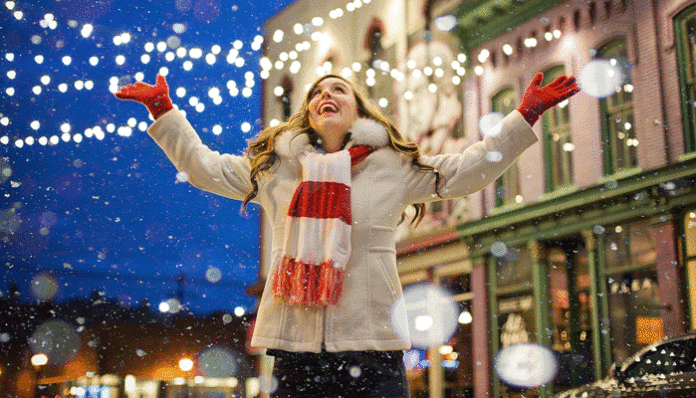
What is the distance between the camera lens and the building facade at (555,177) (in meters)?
9.64

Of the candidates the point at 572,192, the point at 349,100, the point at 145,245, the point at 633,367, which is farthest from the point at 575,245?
the point at 145,245

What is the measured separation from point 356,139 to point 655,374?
3.79 meters

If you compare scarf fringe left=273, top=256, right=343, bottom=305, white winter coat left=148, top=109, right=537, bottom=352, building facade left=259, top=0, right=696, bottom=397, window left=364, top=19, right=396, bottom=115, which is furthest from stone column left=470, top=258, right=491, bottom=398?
scarf fringe left=273, top=256, right=343, bottom=305

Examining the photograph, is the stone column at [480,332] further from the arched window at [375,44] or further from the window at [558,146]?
the arched window at [375,44]

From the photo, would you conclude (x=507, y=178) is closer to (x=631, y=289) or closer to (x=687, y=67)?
(x=631, y=289)

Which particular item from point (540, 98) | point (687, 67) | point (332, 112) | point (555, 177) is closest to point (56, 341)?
point (555, 177)

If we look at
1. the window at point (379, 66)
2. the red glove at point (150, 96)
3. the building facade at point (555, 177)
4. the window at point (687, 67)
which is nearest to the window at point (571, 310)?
the building facade at point (555, 177)

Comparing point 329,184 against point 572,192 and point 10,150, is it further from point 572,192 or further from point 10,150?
point 10,150

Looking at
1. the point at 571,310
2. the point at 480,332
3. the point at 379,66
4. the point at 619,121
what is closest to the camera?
the point at 619,121

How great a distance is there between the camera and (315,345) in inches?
109

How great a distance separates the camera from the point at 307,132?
10.7 feet

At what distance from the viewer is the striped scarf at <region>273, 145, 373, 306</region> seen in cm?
282

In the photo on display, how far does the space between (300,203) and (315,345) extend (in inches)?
23.0

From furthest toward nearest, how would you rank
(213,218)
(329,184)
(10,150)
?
(213,218) → (10,150) → (329,184)
